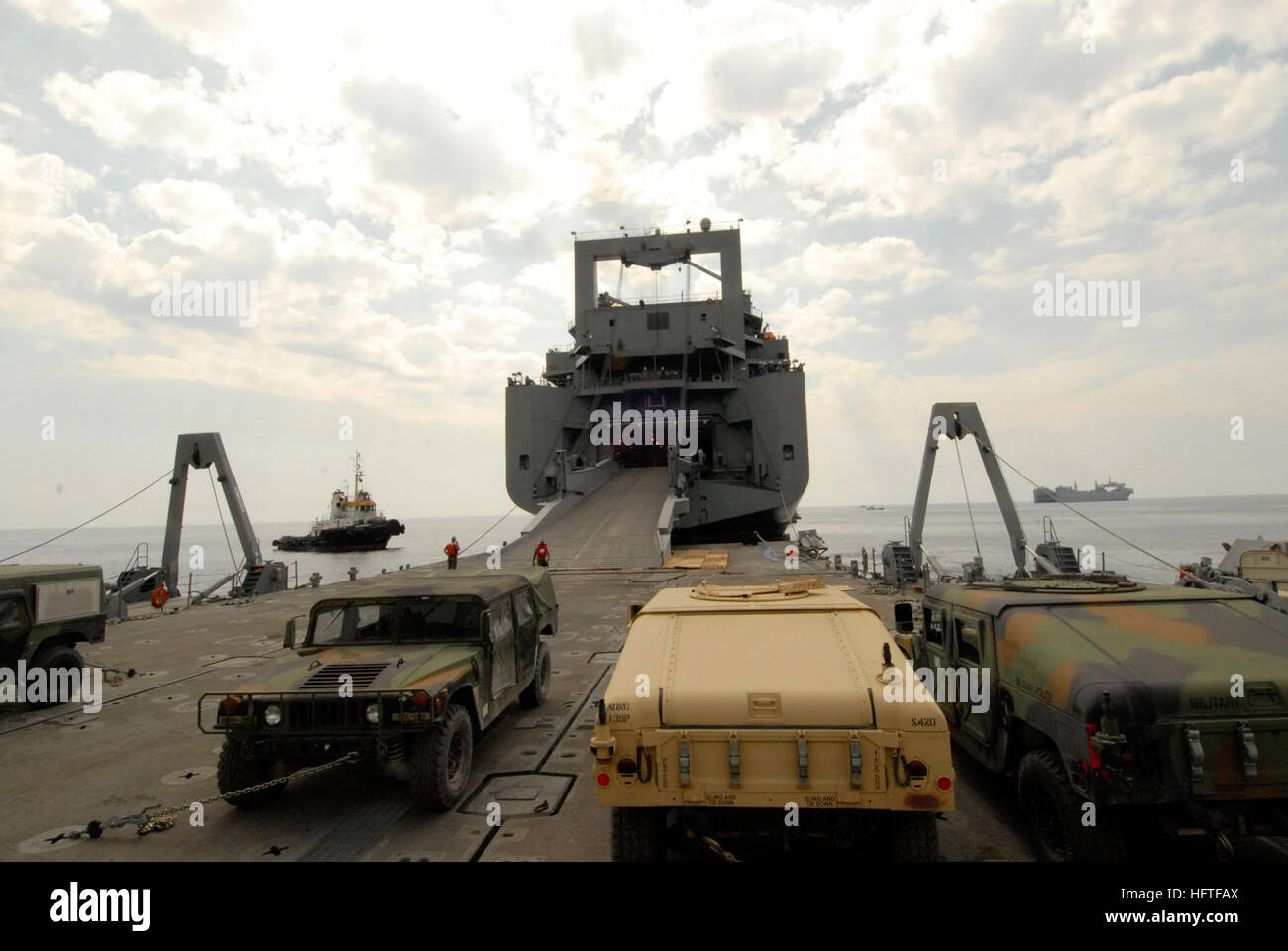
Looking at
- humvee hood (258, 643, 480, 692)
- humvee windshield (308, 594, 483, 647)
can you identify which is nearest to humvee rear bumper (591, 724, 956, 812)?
humvee hood (258, 643, 480, 692)

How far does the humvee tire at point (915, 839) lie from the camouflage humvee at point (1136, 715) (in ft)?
2.35

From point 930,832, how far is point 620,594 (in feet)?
40.9

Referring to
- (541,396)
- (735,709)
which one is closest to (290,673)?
(735,709)

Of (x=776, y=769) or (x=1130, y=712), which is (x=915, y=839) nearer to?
(x=776, y=769)

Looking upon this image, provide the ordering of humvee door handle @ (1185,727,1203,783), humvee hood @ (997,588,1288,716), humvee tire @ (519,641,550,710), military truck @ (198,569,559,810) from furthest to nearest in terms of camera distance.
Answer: humvee tire @ (519,641,550,710)
military truck @ (198,569,559,810)
humvee hood @ (997,588,1288,716)
humvee door handle @ (1185,727,1203,783)

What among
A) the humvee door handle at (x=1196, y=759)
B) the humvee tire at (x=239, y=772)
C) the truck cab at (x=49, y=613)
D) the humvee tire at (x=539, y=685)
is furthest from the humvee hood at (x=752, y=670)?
the truck cab at (x=49, y=613)

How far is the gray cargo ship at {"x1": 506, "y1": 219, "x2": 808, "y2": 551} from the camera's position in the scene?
30.6 metres

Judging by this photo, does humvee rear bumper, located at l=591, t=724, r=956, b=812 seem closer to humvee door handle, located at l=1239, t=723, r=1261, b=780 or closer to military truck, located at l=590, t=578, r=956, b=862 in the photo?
military truck, located at l=590, t=578, r=956, b=862

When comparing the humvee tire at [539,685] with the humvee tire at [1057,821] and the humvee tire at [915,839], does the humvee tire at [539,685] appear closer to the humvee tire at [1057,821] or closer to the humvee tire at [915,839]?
the humvee tire at [915,839]

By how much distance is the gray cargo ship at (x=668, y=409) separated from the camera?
100ft

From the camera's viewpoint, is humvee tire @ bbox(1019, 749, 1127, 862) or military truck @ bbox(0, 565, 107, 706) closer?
humvee tire @ bbox(1019, 749, 1127, 862)
